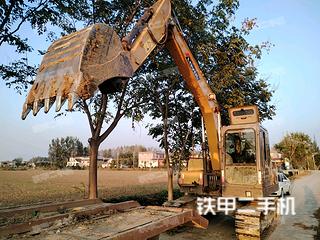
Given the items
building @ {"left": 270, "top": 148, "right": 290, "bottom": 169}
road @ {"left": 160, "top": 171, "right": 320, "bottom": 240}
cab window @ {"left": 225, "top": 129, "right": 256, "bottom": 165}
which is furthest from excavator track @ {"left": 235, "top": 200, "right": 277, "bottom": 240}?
building @ {"left": 270, "top": 148, "right": 290, "bottom": 169}

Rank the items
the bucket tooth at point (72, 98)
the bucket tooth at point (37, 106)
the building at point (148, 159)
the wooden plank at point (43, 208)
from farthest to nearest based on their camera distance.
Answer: the building at point (148, 159) < the bucket tooth at point (37, 106) < the wooden plank at point (43, 208) < the bucket tooth at point (72, 98)

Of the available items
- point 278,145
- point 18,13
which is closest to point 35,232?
point 18,13

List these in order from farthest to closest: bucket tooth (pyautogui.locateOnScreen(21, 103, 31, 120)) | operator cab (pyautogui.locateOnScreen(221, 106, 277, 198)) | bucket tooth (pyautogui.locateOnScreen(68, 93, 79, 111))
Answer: operator cab (pyautogui.locateOnScreen(221, 106, 277, 198)) < bucket tooth (pyautogui.locateOnScreen(21, 103, 31, 120)) < bucket tooth (pyautogui.locateOnScreen(68, 93, 79, 111))

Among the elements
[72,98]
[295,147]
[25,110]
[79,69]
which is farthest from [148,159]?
[72,98]

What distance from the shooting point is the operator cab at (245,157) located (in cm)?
848

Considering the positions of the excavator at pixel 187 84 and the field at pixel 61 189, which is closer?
the excavator at pixel 187 84

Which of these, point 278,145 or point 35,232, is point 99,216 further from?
point 278,145

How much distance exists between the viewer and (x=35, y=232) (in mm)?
3512

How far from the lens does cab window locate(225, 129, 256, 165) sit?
29.6ft

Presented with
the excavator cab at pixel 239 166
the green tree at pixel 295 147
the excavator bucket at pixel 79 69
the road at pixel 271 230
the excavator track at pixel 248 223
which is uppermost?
the green tree at pixel 295 147

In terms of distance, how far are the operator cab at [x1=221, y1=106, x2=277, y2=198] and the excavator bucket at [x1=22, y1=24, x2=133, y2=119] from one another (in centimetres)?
504

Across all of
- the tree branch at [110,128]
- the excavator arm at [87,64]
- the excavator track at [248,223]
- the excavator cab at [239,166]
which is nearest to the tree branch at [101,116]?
the tree branch at [110,128]

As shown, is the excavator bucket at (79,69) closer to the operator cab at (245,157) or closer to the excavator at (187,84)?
the excavator at (187,84)

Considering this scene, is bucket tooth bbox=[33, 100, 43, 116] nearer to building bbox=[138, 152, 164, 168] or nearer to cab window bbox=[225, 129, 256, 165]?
cab window bbox=[225, 129, 256, 165]
